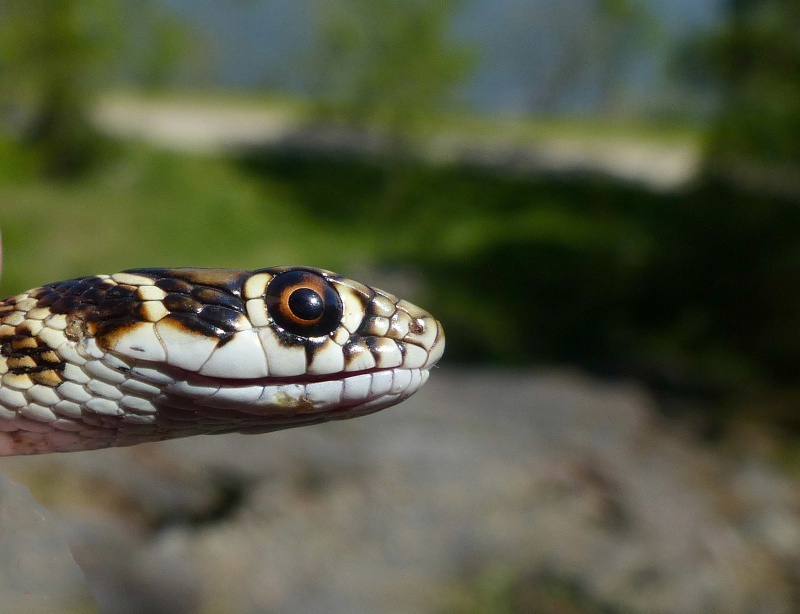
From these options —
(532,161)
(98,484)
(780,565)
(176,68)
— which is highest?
(176,68)

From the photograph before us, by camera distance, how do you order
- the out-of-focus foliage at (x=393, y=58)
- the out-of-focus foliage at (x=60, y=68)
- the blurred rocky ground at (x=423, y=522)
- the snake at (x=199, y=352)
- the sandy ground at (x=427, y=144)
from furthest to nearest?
the sandy ground at (x=427, y=144) < the out-of-focus foliage at (x=393, y=58) < the out-of-focus foliage at (x=60, y=68) < the blurred rocky ground at (x=423, y=522) < the snake at (x=199, y=352)

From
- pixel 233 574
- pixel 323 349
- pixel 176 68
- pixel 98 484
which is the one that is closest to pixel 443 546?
pixel 233 574

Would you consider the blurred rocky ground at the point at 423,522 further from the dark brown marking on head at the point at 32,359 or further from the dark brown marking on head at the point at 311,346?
the dark brown marking on head at the point at 311,346

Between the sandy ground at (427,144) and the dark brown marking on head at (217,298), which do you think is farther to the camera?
the sandy ground at (427,144)

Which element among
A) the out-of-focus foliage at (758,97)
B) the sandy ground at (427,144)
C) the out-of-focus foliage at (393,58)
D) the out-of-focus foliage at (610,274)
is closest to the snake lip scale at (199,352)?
the out-of-focus foliage at (610,274)

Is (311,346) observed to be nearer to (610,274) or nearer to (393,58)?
(610,274)

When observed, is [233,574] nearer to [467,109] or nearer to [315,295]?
[315,295]

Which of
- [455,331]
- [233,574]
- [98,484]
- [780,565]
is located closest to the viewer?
[233,574]
